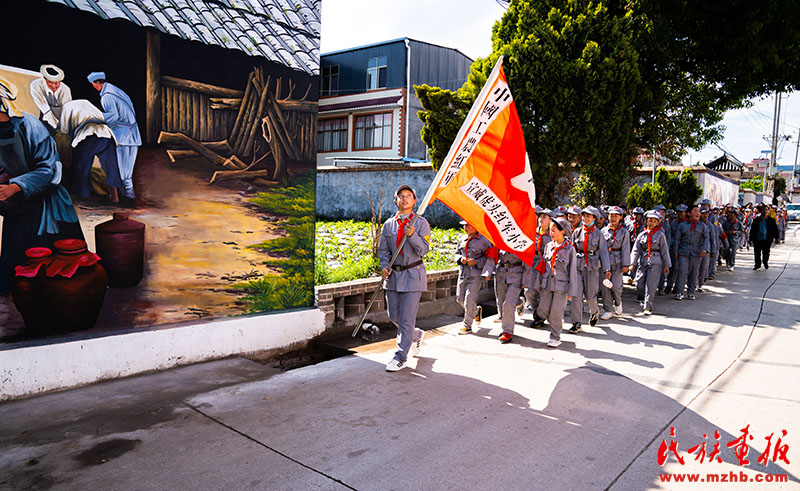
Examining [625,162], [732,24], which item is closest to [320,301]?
[625,162]

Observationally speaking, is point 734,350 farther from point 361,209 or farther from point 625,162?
point 361,209

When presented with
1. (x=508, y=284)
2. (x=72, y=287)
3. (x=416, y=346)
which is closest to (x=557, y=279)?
(x=508, y=284)

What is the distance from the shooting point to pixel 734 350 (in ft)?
23.1

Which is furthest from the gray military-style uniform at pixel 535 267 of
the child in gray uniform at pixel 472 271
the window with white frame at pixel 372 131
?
the window with white frame at pixel 372 131

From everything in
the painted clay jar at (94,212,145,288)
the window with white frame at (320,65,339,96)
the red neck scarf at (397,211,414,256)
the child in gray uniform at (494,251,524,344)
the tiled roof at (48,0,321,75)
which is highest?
the window with white frame at (320,65,339,96)

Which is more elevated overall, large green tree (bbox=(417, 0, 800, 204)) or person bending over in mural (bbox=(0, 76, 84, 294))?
large green tree (bbox=(417, 0, 800, 204))

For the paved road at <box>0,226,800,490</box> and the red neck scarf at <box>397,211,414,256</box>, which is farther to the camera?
the red neck scarf at <box>397,211,414,256</box>

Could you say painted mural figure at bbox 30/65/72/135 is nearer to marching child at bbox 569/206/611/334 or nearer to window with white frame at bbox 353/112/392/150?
marching child at bbox 569/206/611/334

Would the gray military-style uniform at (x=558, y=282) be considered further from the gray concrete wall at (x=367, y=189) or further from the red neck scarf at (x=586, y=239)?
the gray concrete wall at (x=367, y=189)

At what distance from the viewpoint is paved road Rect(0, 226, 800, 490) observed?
3.61m

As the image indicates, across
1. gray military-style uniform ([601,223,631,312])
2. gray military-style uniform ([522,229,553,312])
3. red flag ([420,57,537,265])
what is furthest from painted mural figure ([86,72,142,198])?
gray military-style uniform ([601,223,631,312])

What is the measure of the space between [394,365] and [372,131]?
84.3 ft

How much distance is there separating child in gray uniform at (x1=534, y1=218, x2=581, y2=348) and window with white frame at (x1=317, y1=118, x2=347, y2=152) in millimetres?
25425

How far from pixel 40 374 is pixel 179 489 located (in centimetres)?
245
